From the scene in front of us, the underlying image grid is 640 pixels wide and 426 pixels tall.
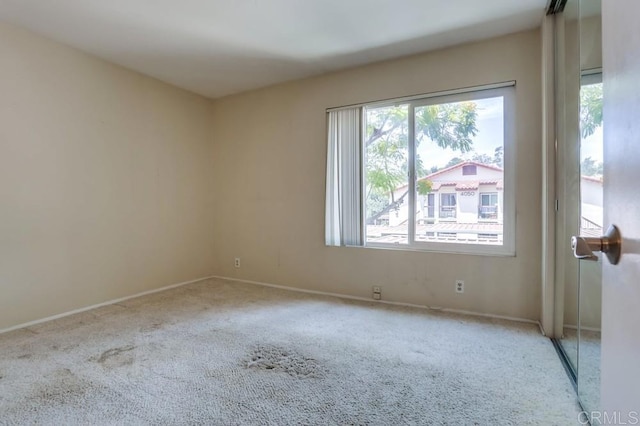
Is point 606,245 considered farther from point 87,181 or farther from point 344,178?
point 87,181

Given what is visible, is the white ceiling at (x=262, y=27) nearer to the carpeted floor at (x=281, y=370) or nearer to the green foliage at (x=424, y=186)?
the green foliage at (x=424, y=186)

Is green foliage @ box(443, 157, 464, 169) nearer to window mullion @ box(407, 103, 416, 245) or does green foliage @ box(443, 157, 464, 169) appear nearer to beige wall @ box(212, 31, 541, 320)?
window mullion @ box(407, 103, 416, 245)

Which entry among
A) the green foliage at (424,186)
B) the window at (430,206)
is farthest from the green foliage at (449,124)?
the window at (430,206)

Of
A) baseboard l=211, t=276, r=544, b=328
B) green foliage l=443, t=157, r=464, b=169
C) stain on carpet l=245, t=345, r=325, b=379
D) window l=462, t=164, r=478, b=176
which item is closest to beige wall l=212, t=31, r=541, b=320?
baseboard l=211, t=276, r=544, b=328

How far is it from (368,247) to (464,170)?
1.25 m

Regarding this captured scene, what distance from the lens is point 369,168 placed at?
3.56 meters

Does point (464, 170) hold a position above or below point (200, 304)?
above

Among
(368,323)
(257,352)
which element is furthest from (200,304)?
(368,323)

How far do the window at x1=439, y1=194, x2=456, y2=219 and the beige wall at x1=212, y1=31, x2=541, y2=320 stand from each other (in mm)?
391

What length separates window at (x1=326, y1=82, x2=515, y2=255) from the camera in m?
2.96

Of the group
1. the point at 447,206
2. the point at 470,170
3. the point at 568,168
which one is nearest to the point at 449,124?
the point at 470,170

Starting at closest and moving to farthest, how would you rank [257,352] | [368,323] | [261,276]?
[257,352] < [368,323] < [261,276]

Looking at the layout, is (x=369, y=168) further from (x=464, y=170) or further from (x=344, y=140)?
(x=464, y=170)

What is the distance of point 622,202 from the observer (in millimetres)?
620
